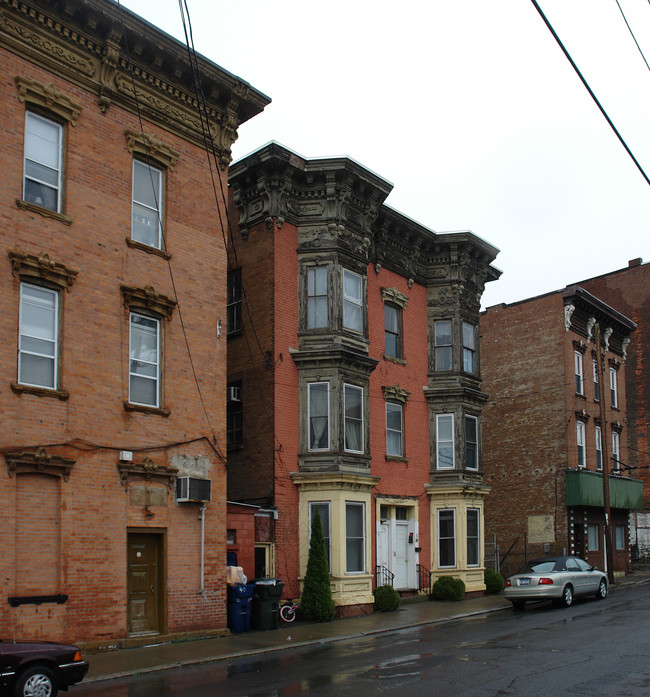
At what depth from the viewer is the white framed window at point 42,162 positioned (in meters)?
16.0

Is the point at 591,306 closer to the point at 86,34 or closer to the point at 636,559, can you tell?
the point at 636,559

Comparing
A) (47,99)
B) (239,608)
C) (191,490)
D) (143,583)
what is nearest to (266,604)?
(239,608)

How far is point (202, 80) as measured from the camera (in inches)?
753

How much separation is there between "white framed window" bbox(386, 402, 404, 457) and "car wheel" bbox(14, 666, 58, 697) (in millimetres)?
16165

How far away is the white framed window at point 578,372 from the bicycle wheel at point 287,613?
65.1 ft

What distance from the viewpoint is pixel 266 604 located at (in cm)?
1936

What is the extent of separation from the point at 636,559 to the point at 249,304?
2861cm

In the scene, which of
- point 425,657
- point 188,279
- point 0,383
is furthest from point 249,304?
point 425,657

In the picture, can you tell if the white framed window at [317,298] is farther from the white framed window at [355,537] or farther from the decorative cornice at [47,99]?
the decorative cornice at [47,99]

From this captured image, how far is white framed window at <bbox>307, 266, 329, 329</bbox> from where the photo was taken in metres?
23.8

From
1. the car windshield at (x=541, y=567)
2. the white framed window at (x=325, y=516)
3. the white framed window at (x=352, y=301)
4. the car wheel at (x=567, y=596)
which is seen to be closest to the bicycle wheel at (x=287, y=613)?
the white framed window at (x=325, y=516)

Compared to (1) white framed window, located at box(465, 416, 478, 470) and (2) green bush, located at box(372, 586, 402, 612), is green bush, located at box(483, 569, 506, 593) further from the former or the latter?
(2) green bush, located at box(372, 586, 402, 612)

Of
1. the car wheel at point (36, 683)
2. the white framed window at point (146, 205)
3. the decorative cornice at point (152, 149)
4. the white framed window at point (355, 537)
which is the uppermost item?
the decorative cornice at point (152, 149)

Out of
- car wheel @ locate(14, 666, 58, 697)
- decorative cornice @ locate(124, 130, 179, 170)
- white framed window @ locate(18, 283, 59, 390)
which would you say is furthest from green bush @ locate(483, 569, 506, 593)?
car wheel @ locate(14, 666, 58, 697)
